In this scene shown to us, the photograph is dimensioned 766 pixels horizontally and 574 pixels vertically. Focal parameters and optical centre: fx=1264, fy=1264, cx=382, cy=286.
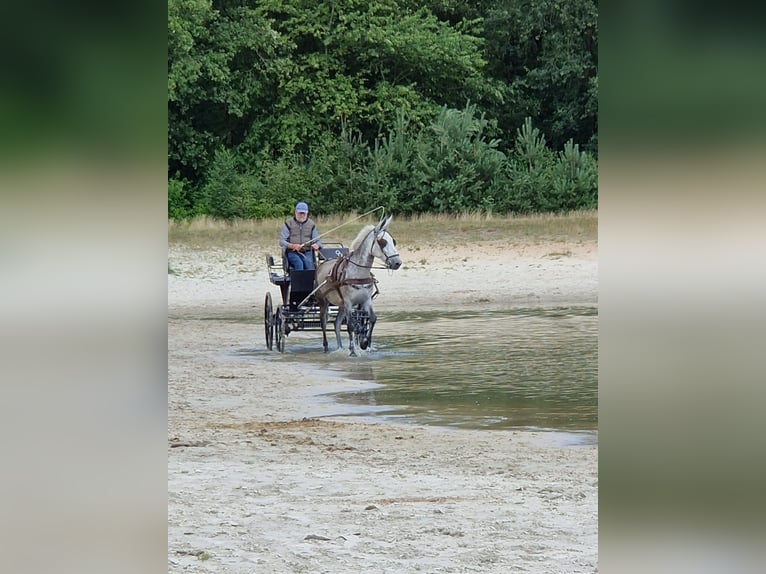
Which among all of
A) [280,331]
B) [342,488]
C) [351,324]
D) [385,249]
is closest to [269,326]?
[280,331]

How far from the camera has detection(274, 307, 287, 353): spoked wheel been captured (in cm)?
1347

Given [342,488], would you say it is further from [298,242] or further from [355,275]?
[298,242]

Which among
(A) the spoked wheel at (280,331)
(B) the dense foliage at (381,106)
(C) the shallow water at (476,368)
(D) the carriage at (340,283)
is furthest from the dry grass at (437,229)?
(D) the carriage at (340,283)

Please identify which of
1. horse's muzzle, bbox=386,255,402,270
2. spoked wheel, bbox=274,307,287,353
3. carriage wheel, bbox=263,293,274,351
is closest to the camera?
horse's muzzle, bbox=386,255,402,270

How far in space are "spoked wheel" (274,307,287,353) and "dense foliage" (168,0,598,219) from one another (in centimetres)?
977

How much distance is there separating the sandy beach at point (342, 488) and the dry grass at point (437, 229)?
7.90 m

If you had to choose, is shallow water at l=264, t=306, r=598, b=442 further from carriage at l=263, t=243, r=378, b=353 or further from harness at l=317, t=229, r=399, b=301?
harness at l=317, t=229, r=399, b=301

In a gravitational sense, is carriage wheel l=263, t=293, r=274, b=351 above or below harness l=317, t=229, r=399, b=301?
below

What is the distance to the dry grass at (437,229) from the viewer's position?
73.0 ft

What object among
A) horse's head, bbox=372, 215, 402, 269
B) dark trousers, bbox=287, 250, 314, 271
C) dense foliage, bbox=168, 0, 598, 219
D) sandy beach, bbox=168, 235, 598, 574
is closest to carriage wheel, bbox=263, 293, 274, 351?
sandy beach, bbox=168, 235, 598, 574
